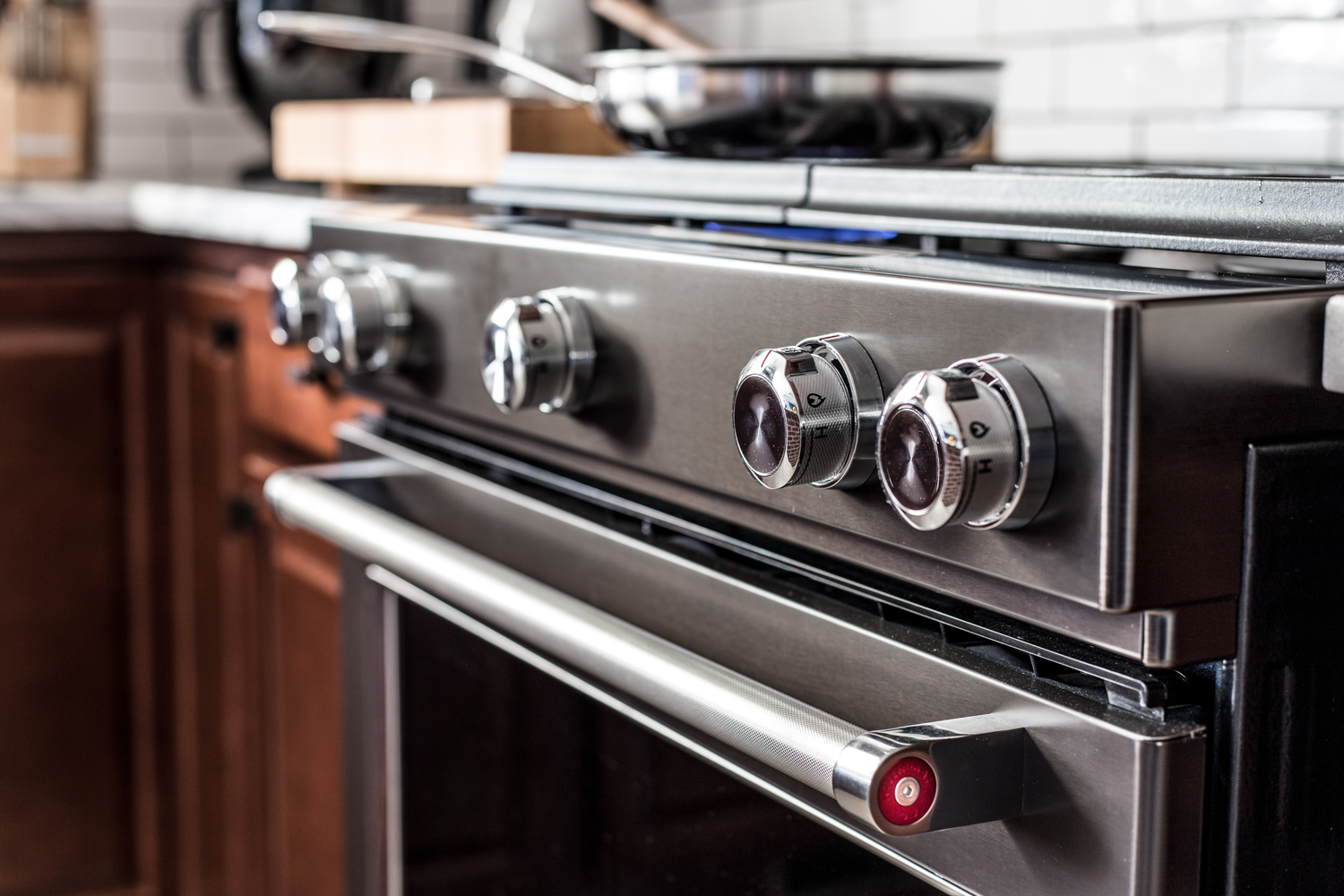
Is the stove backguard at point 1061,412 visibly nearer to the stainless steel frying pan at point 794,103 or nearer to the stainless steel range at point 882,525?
the stainless steel range at point 882,525

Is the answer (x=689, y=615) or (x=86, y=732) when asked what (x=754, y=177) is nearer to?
(x=689, y=615)

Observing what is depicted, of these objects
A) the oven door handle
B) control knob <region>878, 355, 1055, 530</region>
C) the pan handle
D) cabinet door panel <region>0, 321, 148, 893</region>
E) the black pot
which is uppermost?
the black pot

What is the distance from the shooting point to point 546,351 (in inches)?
22.8

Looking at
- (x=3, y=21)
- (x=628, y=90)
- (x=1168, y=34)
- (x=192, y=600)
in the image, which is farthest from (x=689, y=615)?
(x=3, y=21)

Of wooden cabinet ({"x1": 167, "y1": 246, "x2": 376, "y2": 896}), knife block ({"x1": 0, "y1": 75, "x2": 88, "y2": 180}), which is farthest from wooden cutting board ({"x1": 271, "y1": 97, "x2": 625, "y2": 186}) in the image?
knife block ({"x1": 0, "y1": 75, "x2": 88, "y2": 180})

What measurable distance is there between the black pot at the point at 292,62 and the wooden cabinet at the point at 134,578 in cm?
28

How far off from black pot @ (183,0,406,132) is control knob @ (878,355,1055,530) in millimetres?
1439

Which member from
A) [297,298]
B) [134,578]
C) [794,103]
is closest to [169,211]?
[134,578]

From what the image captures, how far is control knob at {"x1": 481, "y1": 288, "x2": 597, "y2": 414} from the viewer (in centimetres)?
58

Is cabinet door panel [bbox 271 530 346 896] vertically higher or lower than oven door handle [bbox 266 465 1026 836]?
lower

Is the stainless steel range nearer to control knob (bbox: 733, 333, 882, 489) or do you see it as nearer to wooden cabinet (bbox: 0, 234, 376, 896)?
control knob (bbox: 733, 333, 882, 489)

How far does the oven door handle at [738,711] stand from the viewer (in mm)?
381

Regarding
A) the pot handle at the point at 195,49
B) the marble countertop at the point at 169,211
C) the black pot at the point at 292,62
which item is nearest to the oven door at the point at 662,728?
the marble countertop at the point at 169,211

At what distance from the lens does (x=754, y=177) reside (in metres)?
0.60
